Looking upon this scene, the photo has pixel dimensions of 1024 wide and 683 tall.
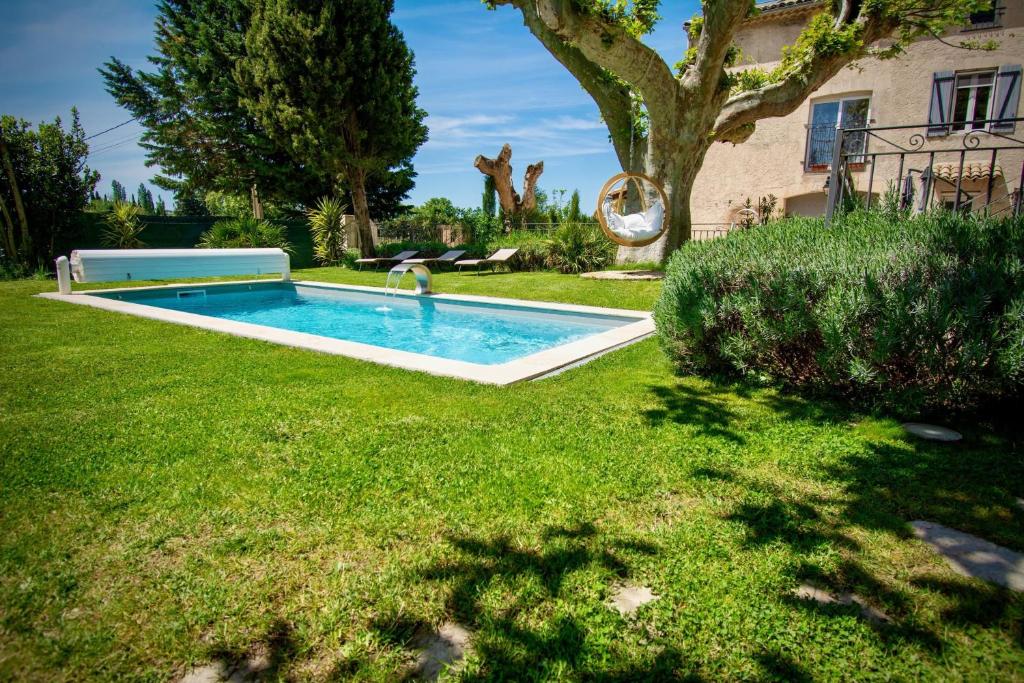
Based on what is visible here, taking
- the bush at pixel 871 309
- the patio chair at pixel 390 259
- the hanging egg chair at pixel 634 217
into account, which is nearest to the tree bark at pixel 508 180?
the patio chair at pixel 390 259

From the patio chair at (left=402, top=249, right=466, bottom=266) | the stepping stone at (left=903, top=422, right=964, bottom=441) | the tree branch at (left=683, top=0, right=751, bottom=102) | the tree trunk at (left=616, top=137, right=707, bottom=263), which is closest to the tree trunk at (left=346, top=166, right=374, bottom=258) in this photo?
the patio chair at (left=402, top=249, right=466, bottom=266)

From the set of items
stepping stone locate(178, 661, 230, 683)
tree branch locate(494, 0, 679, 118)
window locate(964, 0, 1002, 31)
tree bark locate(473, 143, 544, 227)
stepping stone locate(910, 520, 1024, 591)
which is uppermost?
window locate(964, 0, 1002, 31)

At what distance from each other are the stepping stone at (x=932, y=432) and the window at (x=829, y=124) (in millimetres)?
15865

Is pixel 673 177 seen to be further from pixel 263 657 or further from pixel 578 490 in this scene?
pixel 263 657

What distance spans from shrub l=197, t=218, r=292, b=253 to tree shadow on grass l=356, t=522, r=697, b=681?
59.6 ft

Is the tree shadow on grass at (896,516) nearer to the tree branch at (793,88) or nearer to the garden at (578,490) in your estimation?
the garden at (578,490)

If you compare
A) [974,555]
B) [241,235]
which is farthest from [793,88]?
[241,235]

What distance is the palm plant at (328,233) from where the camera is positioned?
19381 mm

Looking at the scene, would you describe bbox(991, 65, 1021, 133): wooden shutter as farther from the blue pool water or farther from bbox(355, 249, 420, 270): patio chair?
bbox(355, 249, 420, 270): patio chair

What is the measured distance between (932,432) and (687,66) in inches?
461

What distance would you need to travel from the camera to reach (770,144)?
17406 mm

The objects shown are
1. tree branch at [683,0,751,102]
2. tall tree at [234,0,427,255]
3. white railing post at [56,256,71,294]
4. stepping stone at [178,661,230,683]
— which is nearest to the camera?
stepping stone at [178,661,230,683]

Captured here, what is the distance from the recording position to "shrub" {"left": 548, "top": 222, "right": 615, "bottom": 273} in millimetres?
14180

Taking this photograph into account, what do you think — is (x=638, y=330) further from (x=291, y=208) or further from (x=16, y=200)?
(x=291, y=208)
